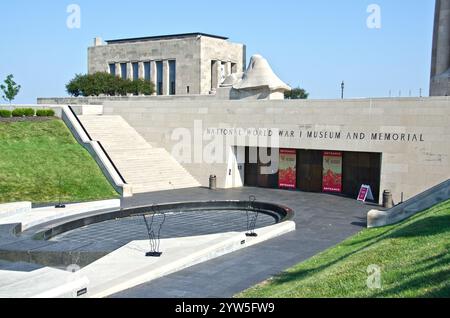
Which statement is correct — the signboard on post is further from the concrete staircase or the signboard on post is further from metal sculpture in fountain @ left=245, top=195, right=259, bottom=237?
the concrete staircase

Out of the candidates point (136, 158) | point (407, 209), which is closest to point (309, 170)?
point (136, 158)

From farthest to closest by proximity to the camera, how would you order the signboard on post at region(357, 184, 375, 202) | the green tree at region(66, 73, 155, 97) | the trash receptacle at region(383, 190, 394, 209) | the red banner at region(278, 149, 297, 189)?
the green tree at region(66, 73, 155, 97) < the red banner at region(278, 149, 297, 189) < the signboard on post at region(357, 184, 375, 202) < the trash receptacle at region(383, 190, 394, 209)

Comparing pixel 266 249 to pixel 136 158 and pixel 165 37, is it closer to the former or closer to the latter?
pixel 136 158

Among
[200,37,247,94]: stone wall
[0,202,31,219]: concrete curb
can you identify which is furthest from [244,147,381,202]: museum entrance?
[200,37,247,94]: stone wall

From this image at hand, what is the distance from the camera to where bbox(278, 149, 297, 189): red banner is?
32.3 m

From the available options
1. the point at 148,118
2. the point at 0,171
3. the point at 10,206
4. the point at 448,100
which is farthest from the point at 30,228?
the point at 448,100

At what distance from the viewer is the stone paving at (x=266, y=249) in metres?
12.8

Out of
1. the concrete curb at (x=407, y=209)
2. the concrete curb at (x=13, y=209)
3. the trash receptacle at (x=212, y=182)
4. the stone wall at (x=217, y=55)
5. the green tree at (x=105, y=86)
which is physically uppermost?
the stone wall at (x=217, y=55)

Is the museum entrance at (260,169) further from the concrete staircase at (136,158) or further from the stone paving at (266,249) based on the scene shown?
the stone paving at (266,249)

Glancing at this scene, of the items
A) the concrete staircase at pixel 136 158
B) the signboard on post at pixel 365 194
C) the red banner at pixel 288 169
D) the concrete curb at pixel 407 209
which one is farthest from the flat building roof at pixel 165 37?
the concrete curb at pixel 407 209

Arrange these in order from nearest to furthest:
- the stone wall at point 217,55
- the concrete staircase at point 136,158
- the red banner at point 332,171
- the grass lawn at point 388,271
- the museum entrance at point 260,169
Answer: the grass lawn at point 388,271, the red banner at point 332,171, the concrete staircase at point 136,158, the museum entrance at point 260,169, the stone wall at point 217,55

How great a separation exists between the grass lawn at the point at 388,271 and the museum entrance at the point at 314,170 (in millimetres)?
13493

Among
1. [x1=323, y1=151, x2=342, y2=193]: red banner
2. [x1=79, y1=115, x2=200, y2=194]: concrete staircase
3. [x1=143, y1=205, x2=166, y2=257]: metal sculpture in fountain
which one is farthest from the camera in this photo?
[x1=79, y1=115, x2=200, y2=194]: concrete staircase

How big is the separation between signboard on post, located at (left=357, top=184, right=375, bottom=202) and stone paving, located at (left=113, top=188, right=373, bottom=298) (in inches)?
25.2
